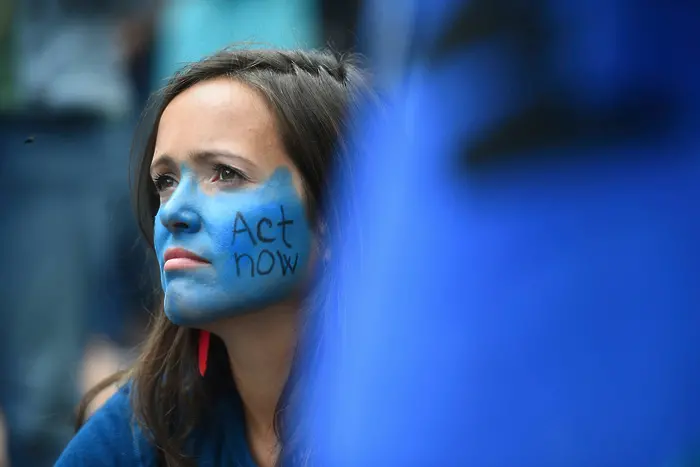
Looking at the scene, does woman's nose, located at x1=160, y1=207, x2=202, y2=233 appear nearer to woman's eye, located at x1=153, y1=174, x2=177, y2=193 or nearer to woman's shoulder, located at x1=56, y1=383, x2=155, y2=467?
→ woman's eye, located at x1=153, y1=174, x2=177, y2=193

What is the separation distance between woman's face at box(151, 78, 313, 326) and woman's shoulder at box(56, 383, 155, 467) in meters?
0.37

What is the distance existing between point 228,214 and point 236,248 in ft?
0.24

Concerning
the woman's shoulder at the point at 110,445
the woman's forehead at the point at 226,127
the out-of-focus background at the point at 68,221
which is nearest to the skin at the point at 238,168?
the woman's forehead at the point at 226,127

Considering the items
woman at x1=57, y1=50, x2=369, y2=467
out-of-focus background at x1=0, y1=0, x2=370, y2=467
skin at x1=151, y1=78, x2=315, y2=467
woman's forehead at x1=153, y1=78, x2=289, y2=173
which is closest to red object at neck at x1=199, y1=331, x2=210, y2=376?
woman at x1=57, y1=50, x2=369, y2=467

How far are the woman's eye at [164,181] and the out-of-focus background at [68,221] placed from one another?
8.36 feet

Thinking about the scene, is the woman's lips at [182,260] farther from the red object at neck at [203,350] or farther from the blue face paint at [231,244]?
the red object at neck at [203,350]

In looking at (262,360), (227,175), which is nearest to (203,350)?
(262,360)

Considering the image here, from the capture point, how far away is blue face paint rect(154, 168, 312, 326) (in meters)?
2.06

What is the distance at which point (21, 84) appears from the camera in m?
4.91

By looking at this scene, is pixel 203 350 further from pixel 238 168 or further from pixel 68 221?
pixel 68 221

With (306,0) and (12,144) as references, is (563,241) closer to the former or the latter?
(306,0)

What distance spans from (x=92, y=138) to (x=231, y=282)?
2.96 meters

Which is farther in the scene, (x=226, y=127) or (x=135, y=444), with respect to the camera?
(x=135, y=444)

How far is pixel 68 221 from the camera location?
4.84 m
